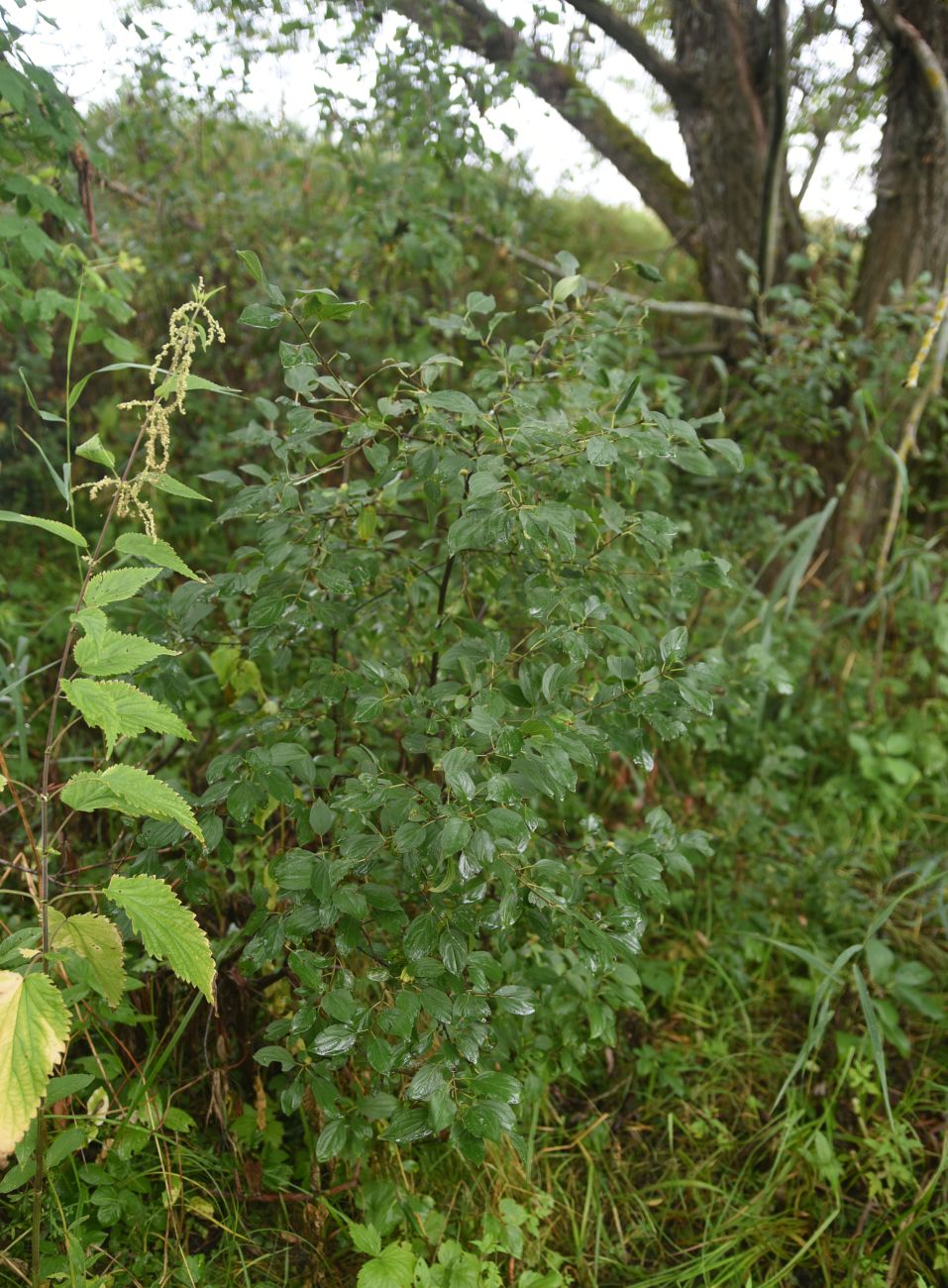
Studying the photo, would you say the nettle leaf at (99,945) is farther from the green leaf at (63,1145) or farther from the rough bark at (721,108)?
the rough bark at (721,108)

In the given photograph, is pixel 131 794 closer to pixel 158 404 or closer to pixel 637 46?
pixel 158 404

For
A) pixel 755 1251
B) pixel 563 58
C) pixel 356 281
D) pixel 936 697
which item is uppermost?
pixel 563 58

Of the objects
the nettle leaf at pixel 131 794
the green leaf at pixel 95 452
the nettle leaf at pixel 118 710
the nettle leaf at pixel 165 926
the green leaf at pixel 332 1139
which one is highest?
the green leaf at pixel 95 452

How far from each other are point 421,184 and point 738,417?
1305 millimetres

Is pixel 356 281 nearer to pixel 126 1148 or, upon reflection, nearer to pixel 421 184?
pixel 421 184

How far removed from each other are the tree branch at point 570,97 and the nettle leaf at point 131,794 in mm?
2464

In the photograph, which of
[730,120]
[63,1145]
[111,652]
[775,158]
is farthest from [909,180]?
[63,1145]

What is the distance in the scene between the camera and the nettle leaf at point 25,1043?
94 cm

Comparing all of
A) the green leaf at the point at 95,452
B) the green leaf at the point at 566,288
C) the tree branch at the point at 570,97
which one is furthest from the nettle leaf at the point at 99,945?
the tree branch at the point at 570,97

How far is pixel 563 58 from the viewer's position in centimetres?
352

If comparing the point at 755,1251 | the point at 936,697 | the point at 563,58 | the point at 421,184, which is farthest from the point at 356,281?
the point at 755,1251

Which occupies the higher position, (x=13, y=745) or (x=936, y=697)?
(x=936, y=697)

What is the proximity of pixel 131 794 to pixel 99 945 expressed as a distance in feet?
0.73

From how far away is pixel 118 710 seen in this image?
44.8 inches
